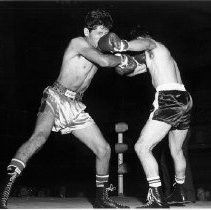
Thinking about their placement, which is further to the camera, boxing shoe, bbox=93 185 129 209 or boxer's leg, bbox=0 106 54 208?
boxing shoe, bbox=93 185 129 209

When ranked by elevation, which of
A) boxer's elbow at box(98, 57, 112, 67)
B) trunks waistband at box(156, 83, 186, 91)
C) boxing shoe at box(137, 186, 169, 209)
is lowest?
boxing shoe at box(137, 186, 169, 209)

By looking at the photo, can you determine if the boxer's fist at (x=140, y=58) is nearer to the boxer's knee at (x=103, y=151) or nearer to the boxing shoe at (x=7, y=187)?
the boxer's knee at (x=103, y=151)

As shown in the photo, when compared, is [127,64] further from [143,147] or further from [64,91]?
[143,147]

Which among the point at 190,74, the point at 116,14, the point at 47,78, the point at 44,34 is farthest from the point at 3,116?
the point at 190,74

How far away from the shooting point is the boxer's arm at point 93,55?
333 cm

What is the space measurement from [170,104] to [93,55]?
2.40 ft

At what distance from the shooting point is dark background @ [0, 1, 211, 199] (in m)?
8.14

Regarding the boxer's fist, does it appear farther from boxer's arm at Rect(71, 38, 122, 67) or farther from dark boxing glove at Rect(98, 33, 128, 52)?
dark boxing glove at Rect(98, 33, 128, 52)

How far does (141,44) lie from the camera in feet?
10.9

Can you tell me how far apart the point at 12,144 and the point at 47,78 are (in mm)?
1694

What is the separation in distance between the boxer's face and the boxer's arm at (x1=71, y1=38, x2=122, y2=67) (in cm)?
12

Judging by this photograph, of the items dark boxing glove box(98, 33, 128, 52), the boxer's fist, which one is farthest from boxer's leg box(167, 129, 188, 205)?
dark boxing glove box(98, 33, 128, 52)

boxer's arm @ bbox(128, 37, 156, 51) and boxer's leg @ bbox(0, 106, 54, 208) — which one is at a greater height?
boxer's arm @ bbox(128, 37, 156, 51)

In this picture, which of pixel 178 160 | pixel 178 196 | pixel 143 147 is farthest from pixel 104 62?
pixel 178 196
